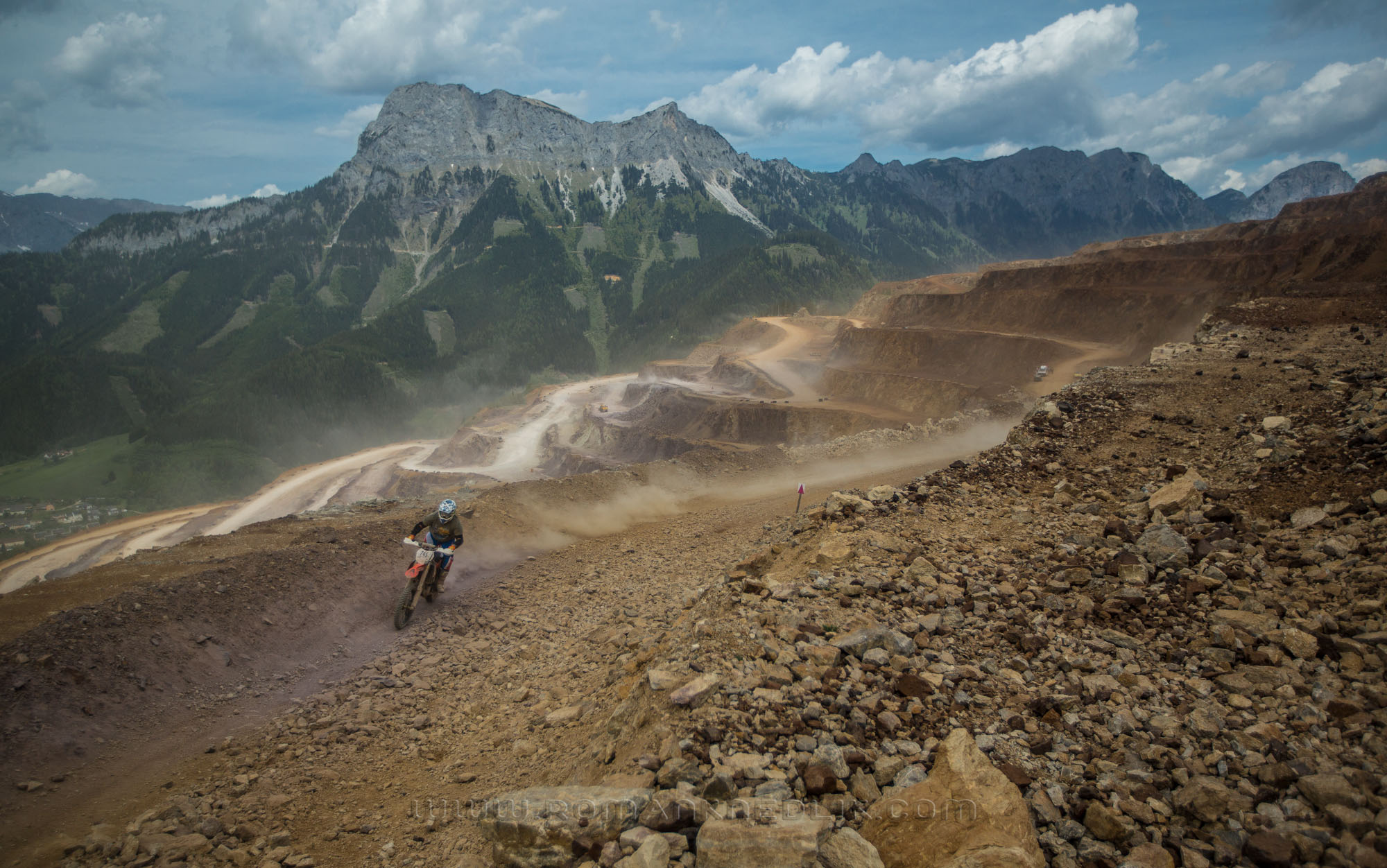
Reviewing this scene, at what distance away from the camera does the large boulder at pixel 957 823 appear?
12.3ft

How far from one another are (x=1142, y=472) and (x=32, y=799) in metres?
16.2

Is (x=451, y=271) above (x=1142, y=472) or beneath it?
above

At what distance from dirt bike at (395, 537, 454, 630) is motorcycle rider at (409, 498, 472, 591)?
0.21 ft

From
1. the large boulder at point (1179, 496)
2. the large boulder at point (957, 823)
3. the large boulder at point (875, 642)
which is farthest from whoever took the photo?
the large boulder at point (1179, 496)

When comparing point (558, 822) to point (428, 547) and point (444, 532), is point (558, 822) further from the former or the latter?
point (444, 532)

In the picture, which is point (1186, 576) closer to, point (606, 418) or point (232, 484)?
point (606, 418)

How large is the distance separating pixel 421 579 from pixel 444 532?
109 cm

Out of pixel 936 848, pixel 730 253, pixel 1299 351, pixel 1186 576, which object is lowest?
pixel 936 848

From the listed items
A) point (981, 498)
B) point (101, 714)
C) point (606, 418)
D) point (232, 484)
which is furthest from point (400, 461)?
point (981, 498)

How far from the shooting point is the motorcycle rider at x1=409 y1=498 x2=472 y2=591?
1303cm

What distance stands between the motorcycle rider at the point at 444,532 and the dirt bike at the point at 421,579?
0.21 feet

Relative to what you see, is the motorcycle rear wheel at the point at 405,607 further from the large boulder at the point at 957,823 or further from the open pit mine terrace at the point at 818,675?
the large boulder at the point at 957,823

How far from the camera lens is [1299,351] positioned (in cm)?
1816

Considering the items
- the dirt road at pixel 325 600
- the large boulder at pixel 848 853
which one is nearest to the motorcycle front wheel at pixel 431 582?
the dirt road at pixel 325 600
